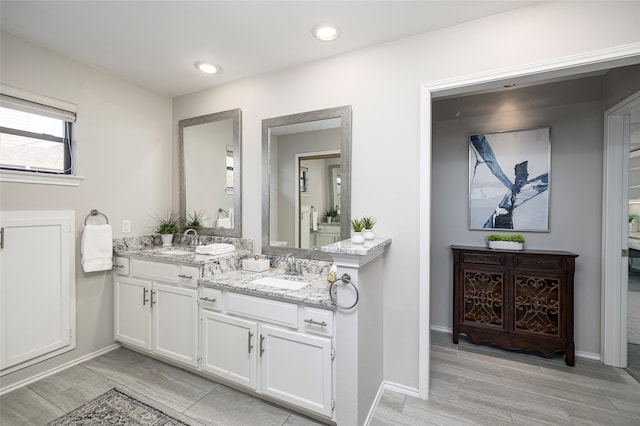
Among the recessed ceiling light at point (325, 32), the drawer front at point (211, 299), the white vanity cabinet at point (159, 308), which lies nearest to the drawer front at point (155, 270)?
the white vanity cabinet at point (159, 308)

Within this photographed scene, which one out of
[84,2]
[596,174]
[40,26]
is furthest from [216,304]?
[596,174]

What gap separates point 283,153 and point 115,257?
192cm

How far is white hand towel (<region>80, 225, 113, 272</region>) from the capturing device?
2396 millimetres

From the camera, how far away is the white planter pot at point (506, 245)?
8.69 feet

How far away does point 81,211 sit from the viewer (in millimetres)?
2436

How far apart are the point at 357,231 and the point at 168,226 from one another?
2.17 metres

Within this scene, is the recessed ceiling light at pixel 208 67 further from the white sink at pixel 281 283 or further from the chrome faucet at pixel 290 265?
the white sink at pixel 281 283

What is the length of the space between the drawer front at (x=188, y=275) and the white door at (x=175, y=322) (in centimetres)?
6

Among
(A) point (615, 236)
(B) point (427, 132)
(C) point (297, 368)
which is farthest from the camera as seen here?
(A) point (615, 236)

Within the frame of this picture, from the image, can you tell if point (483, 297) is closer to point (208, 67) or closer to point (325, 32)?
point (325, 32)

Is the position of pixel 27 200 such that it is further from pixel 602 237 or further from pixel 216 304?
pixel 602 237

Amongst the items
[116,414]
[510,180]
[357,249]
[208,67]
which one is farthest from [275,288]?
[510,180]

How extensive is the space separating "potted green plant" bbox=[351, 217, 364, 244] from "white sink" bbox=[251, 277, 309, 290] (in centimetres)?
51

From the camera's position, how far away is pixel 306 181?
2420 mm
